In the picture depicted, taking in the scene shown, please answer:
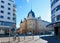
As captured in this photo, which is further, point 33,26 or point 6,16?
A: point 33,26

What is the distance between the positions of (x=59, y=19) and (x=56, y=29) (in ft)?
25.7

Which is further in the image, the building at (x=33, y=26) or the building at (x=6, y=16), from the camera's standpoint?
the building at (x=33, y=26)

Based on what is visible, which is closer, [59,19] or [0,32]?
[59,19]

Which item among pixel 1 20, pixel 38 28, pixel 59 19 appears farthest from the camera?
pixel 38 28

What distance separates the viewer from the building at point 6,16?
56566 millimetres

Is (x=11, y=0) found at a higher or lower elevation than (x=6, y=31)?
higher

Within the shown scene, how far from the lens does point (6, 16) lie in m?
58.7

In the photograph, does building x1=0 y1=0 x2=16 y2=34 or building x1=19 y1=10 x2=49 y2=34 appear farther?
building x1=19 y1=10 x2=49 y2=34

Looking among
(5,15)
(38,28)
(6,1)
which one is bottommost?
(38,28)

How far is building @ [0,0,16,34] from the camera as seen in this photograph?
56.6 metres

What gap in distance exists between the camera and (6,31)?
197ft

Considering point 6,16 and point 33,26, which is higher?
point 6,16

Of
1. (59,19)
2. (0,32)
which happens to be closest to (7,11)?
(0,32)

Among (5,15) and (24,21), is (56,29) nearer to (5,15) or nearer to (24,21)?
(5,15)
